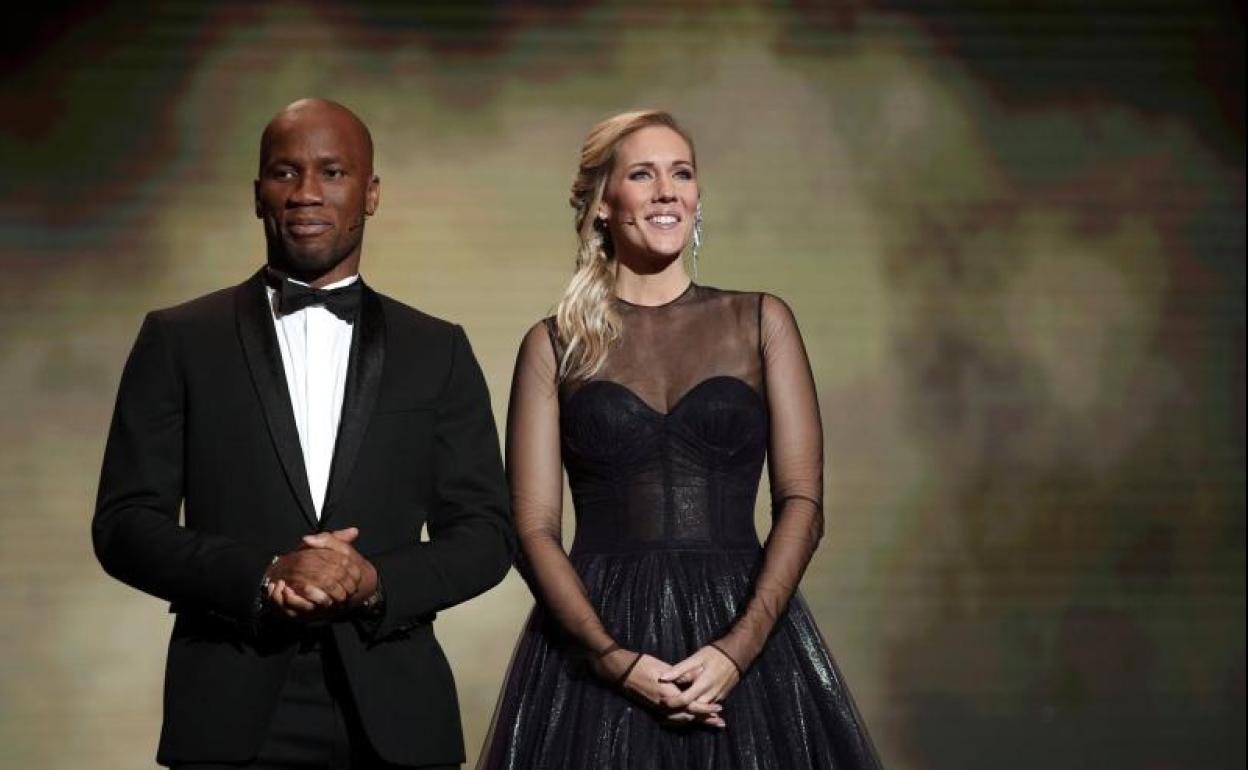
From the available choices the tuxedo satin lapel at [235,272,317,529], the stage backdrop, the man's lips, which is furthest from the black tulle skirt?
the stage backdrop

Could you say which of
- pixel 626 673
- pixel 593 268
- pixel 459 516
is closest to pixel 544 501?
pixel 626 673

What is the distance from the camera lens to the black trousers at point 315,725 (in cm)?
259

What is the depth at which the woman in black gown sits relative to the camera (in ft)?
10.8

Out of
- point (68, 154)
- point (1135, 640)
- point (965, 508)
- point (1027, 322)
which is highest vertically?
point (68, 154)

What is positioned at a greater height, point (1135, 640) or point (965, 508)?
point (965, 508)

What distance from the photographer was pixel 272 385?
2.68 metres

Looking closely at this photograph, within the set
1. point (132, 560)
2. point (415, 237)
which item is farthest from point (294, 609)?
point (415, 237)

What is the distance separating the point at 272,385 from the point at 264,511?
17 cm

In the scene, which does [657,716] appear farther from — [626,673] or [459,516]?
[459,516]

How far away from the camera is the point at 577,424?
11.3 ft

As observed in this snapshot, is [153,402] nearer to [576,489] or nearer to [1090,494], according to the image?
[576,489]

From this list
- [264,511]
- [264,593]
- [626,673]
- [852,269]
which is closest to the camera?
[264,593]

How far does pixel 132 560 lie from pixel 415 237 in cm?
317

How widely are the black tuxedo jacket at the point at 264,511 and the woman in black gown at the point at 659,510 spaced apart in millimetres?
593
